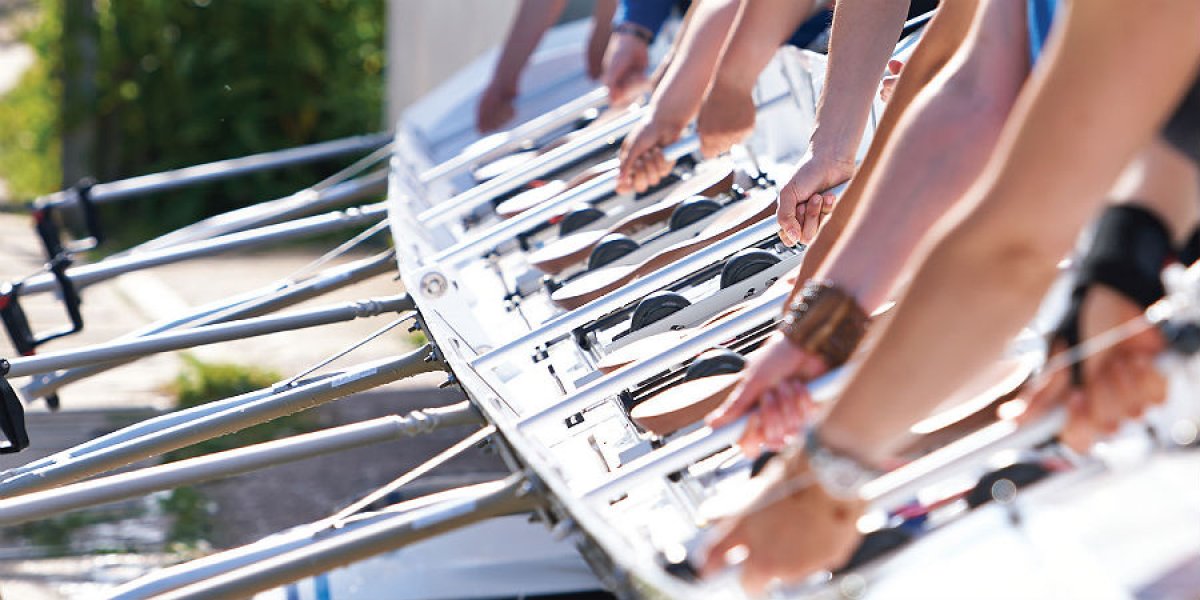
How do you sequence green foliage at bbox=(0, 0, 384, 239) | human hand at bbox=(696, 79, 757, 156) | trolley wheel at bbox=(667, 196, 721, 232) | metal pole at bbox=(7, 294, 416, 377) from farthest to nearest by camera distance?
1. green foliage at bbox=(0, 0, 384, 239)
2. trolley wheel at bbox=(667, 196, 721, 232)
3. metal pole at bbox=(7, 294, 416, 377)
4. human hand at bbox=(696, 79, 757, 156)

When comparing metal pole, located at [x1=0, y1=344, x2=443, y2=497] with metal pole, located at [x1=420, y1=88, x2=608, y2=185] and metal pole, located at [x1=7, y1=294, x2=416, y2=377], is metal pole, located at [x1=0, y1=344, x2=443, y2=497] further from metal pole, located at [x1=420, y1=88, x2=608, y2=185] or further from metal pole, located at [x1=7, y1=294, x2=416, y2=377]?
metal pole, located at [x1=420, y1=88, x2=608, y2=185]

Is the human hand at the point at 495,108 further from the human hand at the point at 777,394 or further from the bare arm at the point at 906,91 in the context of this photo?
the human hand at the point at 777,394

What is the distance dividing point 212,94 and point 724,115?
5568 millimetres

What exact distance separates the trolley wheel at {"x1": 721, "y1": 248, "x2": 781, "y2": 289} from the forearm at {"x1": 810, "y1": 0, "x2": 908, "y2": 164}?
0.33m

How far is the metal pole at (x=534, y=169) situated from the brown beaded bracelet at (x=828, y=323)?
2161 mm

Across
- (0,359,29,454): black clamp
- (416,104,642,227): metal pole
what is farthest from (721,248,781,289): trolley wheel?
(0,359,29,454): black clamp

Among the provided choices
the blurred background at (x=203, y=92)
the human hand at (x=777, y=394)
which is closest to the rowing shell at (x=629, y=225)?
the human hand at (x=777, y=394)

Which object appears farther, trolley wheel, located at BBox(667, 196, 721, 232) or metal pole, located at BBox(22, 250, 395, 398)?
metal pole, located at BBox(22, 250, 395, 398)

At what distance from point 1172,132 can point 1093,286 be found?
0.19m

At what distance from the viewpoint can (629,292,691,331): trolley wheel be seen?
261 centimetres

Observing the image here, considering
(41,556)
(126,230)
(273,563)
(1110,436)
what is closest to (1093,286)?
(1110,436)

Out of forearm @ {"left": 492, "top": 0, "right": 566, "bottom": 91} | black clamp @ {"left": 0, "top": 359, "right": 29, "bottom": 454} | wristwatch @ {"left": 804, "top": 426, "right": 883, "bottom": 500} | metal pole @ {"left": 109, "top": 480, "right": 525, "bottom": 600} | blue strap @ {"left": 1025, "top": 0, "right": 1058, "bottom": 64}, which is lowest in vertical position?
wristwatch @ {"left": 804, "top": 426, "right": 883, "bottom": 500}

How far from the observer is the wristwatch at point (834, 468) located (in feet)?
4.56

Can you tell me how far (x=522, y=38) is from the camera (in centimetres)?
481
